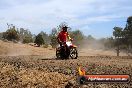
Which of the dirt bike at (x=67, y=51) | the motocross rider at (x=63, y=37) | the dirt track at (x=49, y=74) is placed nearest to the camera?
the dirt track at (x=49, y=74)

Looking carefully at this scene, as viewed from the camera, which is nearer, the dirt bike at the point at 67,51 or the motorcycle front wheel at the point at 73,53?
the dirt bike at the point at 67,51

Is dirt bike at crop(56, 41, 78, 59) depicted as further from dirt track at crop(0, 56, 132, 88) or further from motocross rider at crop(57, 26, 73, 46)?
Result: dirt track at crop(0, 56, 132, 88)

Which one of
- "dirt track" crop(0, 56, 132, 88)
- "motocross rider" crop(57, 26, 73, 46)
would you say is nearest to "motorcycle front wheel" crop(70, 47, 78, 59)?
"motocross rider" crop(57, 26, 73, 46)

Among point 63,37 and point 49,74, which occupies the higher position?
point 63,37

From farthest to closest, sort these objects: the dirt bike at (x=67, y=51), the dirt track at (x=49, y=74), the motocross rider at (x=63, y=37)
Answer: the motocross rider at (x=63, y=37) → the dirt bike at (x=67, y=51) → the dirt track at (x=49, y=74)

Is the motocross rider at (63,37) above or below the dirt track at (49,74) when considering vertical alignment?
above

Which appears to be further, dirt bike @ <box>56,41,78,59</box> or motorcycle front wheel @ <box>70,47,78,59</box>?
motorcycle front wheel @ <box>70,47,78,59</box>

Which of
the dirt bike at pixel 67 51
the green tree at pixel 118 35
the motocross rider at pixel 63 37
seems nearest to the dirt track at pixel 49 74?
the dirt bike at pixel 67 51

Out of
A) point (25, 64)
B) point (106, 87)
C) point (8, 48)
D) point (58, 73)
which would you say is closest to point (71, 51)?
point (25, 64)

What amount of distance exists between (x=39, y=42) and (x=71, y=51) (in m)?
50.5

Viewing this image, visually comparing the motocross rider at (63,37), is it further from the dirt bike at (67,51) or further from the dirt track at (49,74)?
the dirt track at (49,74)

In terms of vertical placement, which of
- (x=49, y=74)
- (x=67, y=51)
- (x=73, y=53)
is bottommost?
(x=49, y=74)

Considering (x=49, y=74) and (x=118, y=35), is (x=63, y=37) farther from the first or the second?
(x=118, y=35)

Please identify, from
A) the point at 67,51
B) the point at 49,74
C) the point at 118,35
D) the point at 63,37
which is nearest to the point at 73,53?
the point at 67,51
